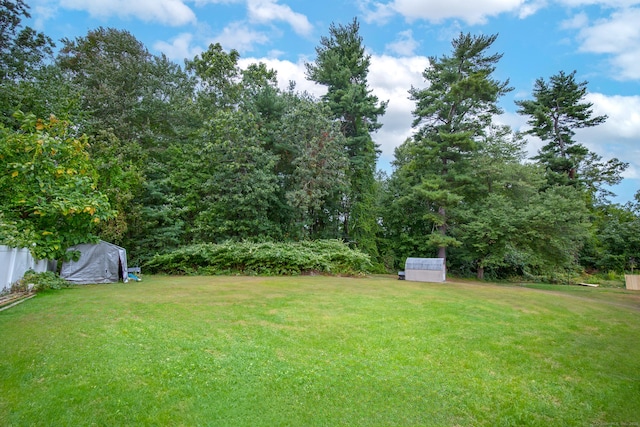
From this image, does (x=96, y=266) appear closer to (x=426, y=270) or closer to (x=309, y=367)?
(x=309, y=367)

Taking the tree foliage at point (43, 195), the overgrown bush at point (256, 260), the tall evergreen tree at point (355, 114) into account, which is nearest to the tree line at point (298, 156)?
the tall evergreen tree at point (355, 114)

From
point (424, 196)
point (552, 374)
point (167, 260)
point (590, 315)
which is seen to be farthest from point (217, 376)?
point (424, 196)

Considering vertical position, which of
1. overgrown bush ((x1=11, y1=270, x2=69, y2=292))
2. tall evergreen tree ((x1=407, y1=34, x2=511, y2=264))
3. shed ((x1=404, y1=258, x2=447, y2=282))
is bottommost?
overgrown bush ((x1=11, y1=270, x2=69, y2=292))

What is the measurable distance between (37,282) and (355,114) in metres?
16.5

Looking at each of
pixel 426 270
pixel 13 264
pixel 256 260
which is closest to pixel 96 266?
pixel 13 264

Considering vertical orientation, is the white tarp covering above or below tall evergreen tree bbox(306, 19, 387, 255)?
below

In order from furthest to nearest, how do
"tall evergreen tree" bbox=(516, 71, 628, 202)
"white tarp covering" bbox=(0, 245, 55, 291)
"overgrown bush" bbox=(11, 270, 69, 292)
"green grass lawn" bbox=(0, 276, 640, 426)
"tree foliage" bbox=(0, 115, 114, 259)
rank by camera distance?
"tall evergreen tree" bbox=(516, 71, 628, 202), "tree foliage" bbox=(0, 115, 114, 259), "overgrown bush" bbox=(11, 270, 69, 292), "white tarp covering" bbox=(0, 245, 55, 291), "green grass lawn" bbox=(0, 276, 640, 426)

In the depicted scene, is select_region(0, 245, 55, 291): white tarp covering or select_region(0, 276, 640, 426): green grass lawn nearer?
select_region(0, 276, 640, 426): green grass lawn

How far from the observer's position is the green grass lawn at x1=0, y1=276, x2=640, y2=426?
2912 millimetres

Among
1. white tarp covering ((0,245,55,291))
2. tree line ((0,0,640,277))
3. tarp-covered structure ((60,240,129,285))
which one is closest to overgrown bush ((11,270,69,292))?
white tarp covering ((0,245,55,291))

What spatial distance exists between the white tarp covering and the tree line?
6332 millimetres

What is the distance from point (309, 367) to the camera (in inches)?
148

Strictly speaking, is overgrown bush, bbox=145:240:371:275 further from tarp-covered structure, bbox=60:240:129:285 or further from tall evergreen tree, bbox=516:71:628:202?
tall evergreen tree, bbox=516:71:628:202

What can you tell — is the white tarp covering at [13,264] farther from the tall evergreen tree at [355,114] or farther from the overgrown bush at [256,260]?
the tall evergreen tree at [355,114]
